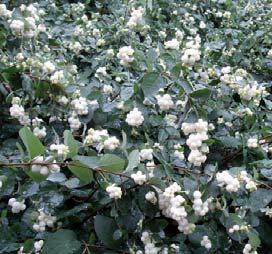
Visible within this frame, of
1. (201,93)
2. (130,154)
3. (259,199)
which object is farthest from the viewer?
(201,93)

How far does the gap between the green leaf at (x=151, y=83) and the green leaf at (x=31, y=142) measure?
504 mm

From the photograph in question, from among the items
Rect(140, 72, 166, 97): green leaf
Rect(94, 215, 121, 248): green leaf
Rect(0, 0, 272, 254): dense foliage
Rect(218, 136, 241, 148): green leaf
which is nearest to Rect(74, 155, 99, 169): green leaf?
Rect(0, 0, 272, 254): dense foliage

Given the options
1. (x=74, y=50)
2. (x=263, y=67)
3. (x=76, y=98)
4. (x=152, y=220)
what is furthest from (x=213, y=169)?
(x=263, y=67)

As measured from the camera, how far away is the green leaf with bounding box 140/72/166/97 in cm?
181

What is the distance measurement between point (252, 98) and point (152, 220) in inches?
28.1

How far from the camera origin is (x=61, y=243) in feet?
5.19

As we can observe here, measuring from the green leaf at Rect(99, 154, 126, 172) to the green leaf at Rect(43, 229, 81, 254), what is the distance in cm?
27

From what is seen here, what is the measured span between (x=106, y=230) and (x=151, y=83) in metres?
0.52

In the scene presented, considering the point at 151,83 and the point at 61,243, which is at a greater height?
the point at 151,83

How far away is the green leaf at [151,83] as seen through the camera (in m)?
1.81

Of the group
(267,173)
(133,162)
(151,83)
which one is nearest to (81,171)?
(133,162)

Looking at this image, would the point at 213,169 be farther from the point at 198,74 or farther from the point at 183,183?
the point at 198,74

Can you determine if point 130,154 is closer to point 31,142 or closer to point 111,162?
point 111,162

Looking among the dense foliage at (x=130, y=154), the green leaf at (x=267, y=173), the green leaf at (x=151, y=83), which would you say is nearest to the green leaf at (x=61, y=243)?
the dense foliage at (x=130, y=154)
